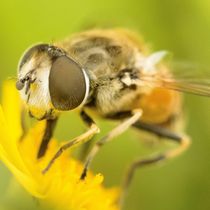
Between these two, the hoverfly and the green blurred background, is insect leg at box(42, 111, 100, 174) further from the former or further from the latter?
the green blurred background

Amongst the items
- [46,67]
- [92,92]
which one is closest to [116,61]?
[92,92]

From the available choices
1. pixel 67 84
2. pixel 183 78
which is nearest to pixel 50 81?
pixel 67 84

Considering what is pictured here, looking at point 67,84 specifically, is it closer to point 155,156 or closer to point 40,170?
point 40,170

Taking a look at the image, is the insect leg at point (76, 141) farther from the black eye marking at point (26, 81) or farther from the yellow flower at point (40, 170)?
the black eye marking at point (26, 81)

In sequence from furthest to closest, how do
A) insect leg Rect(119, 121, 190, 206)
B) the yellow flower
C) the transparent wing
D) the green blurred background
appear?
the green blurred background
insect leg Rect(119, 121, 190, 206)
the transparent wing
the yellow flower

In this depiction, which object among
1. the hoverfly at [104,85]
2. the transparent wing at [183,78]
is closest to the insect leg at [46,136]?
the hoverfly at [104,85]

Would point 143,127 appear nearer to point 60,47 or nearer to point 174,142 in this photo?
point 174,142

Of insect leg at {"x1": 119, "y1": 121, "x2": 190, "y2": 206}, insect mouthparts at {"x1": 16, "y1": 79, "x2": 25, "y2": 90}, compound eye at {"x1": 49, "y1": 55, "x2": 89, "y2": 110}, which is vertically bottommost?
insect leg at {"x1": 119, "y1": 121, "x2": 190, "y2": 206}

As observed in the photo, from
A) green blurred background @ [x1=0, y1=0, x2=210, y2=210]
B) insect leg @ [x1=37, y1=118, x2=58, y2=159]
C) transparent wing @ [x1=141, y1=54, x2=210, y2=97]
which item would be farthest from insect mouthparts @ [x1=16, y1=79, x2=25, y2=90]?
green blurred background @ [x1=0, y1=0, x2=210, y2=210]
